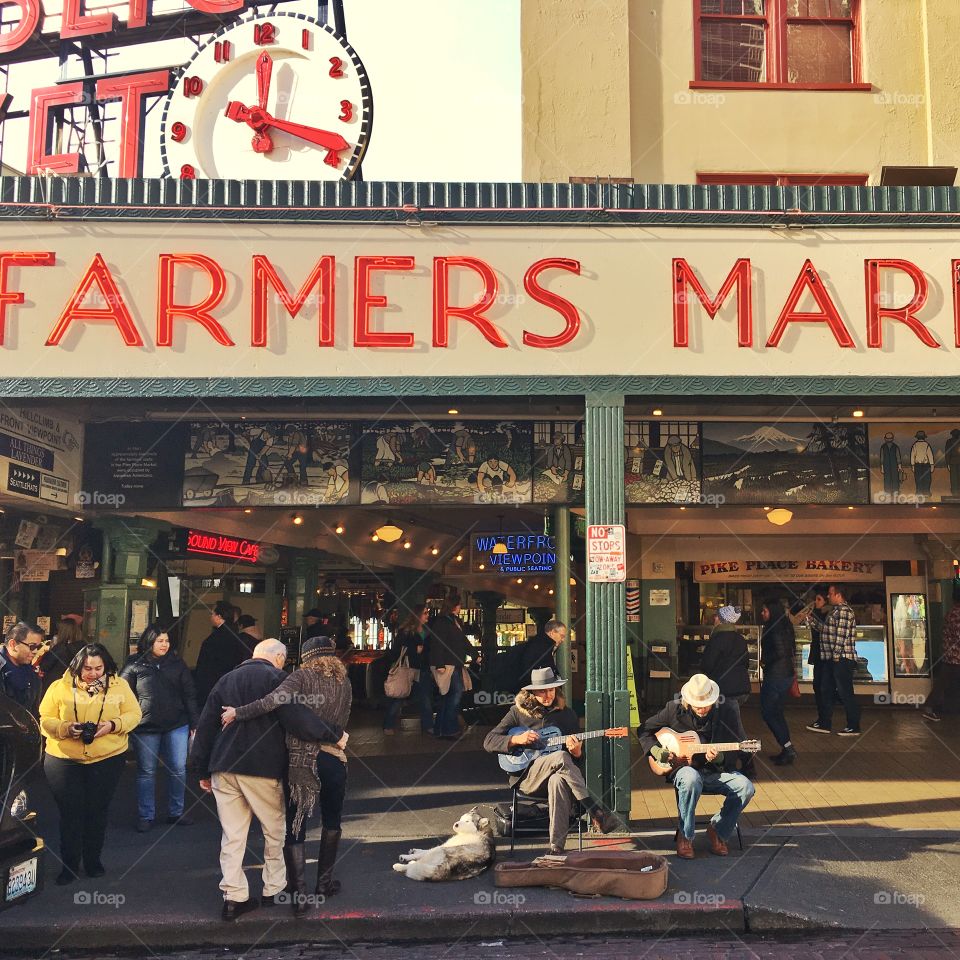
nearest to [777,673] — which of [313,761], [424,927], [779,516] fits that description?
[779,516]

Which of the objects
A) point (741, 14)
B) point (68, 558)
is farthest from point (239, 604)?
point (741, 14)

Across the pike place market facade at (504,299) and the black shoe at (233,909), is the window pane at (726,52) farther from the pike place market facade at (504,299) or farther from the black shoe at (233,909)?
the black shoe at (233,909)

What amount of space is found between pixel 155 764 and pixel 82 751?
1.85 m

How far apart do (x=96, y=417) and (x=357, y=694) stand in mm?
7853

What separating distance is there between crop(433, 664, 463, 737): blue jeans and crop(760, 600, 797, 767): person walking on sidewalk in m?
4.15

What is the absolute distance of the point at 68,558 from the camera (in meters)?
14.4

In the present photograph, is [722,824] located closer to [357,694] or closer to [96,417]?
[96,417]

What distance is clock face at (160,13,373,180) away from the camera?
14.3m

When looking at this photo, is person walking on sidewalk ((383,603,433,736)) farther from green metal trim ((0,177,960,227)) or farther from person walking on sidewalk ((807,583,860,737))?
green metal trim ((0,177,960,227))

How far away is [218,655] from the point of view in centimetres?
1177

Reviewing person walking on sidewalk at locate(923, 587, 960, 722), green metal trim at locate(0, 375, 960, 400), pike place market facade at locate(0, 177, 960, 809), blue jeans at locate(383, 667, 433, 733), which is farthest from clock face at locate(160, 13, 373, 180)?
person walking on sidewalk at locate(923, 587, 960, 722)

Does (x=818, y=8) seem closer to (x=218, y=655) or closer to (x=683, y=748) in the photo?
(x=683, y=748)

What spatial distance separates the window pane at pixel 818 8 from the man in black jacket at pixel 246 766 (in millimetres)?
12173

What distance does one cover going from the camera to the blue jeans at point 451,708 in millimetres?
14312
